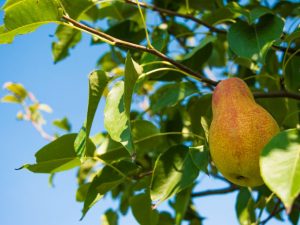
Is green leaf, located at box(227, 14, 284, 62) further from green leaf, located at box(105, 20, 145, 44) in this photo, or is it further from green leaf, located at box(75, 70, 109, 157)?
green leaf, located at box(105, 20, 145, 44)

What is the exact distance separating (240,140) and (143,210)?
0.82 meters

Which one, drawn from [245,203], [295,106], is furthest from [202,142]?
[245,203]

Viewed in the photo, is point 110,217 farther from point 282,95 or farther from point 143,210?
point 282,95

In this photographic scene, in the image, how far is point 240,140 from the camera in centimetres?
102

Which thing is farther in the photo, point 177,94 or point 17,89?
point 17,89

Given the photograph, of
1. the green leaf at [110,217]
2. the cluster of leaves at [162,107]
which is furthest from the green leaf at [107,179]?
the green leaf at [110,217]

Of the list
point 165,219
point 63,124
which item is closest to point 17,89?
point 63,124

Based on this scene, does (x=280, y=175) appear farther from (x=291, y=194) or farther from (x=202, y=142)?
(x=202, y=142)

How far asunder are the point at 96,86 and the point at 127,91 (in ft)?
0.54

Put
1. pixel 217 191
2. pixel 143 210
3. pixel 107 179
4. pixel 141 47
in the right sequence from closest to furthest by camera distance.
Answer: pixel 141 47
pixel 107 179
pixel 143 210
pixel 217 191

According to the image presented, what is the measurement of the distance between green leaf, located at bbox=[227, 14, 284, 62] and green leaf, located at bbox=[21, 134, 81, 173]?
56 centimetres

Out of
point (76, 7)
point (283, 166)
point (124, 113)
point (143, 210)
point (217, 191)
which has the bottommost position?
point (217, 191)

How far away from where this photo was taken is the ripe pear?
1007mm

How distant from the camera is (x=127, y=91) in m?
1.14
